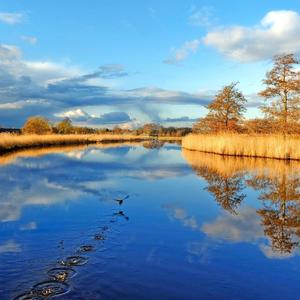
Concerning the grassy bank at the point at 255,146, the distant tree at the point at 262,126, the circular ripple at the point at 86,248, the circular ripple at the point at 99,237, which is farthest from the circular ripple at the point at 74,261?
the distant tree at the point at 262,126

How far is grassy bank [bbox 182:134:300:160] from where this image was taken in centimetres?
1938

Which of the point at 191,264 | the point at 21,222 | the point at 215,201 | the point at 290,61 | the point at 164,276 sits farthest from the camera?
A: the point at 290,61

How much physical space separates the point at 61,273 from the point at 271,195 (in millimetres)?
6493

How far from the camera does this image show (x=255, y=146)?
21172 mm

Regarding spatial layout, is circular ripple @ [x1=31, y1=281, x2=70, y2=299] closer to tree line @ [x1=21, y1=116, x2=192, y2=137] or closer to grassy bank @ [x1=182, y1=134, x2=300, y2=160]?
grassy bank @ [x1=182, y1=134, x2=300, y2=160]

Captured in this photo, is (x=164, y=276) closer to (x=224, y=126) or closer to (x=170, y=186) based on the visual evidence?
(x=170, y=186)

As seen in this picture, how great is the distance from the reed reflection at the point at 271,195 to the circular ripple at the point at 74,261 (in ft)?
8.07

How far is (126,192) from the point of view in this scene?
31.5 ft

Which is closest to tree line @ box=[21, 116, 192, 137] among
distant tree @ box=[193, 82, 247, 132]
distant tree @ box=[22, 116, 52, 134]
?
distant tree @ box=[22, 116, 52, 134]

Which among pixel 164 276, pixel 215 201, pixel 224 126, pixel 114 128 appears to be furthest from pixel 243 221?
pixel 114 128

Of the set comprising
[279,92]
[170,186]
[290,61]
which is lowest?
[170,186]

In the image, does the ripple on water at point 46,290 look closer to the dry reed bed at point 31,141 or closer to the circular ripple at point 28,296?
the circular ripple at point 28,296

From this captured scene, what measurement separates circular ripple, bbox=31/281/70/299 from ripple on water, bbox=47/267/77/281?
13 centimetres

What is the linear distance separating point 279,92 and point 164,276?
20.9m
